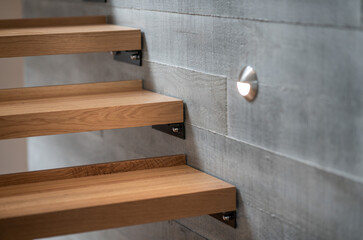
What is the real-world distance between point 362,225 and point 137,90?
4.06 feet

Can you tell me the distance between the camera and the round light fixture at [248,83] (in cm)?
154

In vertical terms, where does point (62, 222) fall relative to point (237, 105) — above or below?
below

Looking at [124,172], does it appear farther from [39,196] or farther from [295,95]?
[295,95]

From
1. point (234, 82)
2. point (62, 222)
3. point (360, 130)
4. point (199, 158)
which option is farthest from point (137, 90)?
point (360, 130)

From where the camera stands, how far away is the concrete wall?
4.36 meters

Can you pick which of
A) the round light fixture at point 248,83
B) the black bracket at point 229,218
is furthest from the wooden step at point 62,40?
Answer: the black bracket at point 229,218

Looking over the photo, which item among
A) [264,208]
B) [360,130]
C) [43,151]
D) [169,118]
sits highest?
[360,130]

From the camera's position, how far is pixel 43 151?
395 cm

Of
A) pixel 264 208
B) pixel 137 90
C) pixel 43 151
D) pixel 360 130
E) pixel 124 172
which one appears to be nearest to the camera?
pixel 360 130

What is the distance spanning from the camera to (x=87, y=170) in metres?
1.85

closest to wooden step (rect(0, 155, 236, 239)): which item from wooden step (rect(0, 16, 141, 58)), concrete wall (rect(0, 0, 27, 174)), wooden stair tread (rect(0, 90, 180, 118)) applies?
wooden stair tread (rect(0, 90, 180, 118))

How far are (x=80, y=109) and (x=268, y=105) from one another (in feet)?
2.09

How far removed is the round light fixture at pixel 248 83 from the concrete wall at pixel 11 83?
10.5 ft

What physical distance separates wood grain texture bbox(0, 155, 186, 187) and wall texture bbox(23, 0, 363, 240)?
0.30 feet
